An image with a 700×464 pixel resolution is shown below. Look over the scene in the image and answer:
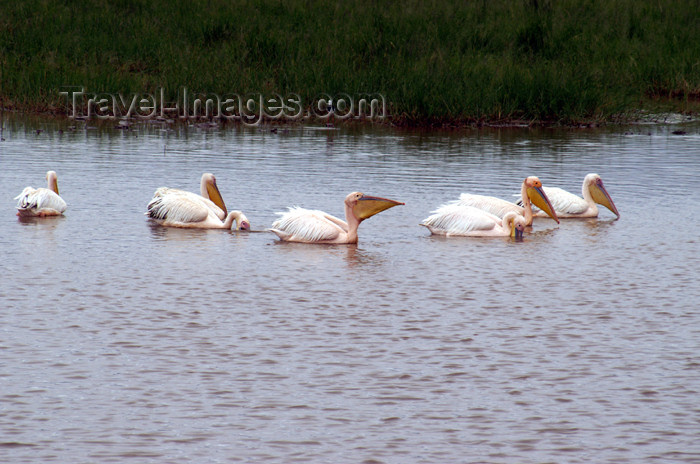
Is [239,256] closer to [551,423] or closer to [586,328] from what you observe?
[586,328]

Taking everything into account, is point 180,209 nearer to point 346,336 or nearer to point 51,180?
point 51,180

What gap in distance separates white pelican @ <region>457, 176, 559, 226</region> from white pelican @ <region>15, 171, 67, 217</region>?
3615 mm

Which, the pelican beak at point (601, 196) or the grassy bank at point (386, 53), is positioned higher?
the grassy bank at point (386, 53)

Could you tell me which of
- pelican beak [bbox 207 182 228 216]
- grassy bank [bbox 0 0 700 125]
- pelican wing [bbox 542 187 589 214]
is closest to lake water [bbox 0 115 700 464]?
pelican wing [bbox 542 187 589 214]

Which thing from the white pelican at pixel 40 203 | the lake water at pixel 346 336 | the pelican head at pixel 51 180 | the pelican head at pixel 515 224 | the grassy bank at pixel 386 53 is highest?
the grassy bank at pixel 386 53

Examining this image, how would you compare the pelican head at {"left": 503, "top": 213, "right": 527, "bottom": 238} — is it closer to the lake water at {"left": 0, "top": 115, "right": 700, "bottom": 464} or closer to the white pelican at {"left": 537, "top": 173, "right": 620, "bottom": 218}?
the lake water at {"left": 0, "top": 115, "right": 700, "bottom": 464}

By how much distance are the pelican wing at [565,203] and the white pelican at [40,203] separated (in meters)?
4.58

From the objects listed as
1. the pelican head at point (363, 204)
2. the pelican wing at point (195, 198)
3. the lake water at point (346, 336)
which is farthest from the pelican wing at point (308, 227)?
the pelican wing at point (195, 198)

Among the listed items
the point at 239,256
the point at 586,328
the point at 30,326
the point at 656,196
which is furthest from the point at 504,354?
the point at 656,196

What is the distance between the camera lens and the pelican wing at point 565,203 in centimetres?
1156

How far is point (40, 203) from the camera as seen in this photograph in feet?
34.6

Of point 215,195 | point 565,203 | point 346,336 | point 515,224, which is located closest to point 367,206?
point 515,224

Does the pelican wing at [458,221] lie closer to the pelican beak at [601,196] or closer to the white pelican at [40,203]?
the pelican beak at [601,196]

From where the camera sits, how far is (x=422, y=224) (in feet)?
33.5
